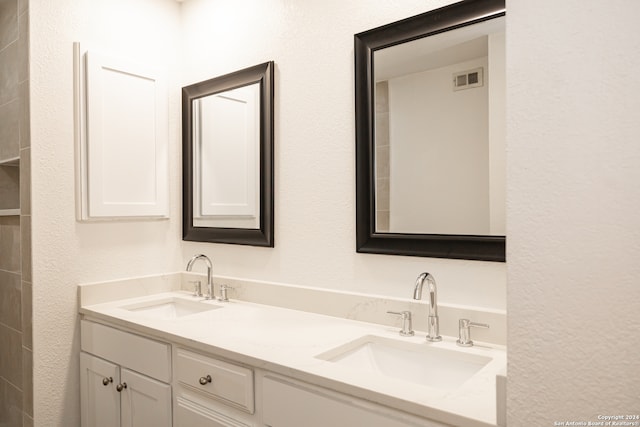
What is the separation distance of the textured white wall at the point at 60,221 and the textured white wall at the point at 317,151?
0.61m

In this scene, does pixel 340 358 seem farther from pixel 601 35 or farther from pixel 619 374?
pixel 601 35

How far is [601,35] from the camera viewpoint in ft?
2.48

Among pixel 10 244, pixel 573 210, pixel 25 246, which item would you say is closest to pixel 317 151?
pixel 573 210

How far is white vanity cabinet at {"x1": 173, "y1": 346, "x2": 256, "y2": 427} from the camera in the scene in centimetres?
139

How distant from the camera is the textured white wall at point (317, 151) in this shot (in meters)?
1.70

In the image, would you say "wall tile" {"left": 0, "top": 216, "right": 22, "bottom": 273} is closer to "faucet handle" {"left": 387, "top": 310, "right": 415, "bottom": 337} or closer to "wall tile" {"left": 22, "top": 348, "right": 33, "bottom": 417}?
"wall tile" {"left": 22, "top": 348, "right": 33, "bottom": 417}

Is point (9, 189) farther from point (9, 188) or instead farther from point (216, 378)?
point (216, 378)

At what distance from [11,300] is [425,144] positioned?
2.08 m

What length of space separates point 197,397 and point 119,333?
21.7 inches

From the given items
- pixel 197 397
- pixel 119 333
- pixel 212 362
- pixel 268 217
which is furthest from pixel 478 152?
pixel 119 333

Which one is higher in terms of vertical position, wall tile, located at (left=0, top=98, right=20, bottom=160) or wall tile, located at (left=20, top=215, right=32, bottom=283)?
wall tile, located at (left=0, top=98, right=20, bottom=160)

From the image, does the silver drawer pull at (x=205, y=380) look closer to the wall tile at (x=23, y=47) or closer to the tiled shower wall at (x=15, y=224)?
the tiled shower wall at (x=15, y=224)

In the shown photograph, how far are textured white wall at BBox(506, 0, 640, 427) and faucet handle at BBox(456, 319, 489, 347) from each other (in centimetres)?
62

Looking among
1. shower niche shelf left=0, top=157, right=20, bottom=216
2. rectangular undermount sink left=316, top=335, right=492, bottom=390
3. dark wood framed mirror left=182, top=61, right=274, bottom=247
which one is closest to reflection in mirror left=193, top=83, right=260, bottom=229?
dark wood framed mirror left=182, top=61, right=274, bottom=247
